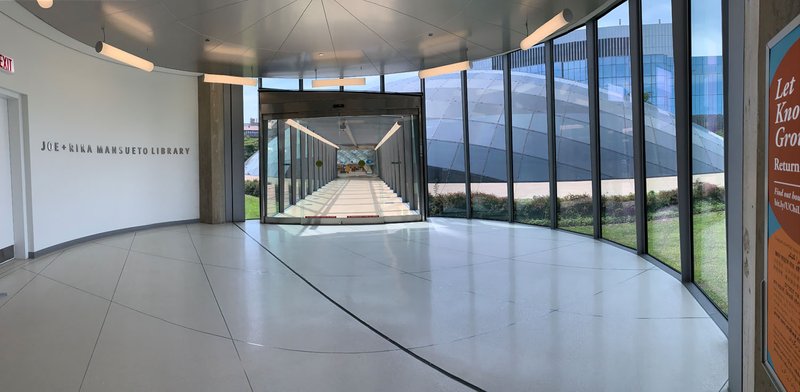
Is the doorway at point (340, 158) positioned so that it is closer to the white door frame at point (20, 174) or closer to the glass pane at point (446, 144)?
the glass pane at point (446, 144)

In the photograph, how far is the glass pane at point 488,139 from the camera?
10328 millimetres

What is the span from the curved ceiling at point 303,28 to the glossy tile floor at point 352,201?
147 inches

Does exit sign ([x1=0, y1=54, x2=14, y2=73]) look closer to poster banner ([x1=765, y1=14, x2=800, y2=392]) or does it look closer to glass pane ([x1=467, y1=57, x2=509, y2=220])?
poster banner ([x1=765, y1=14, x2=800, y2=392])

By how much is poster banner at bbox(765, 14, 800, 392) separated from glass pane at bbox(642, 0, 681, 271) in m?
4.10

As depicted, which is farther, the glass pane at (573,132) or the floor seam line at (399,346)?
the glass pane at (573,132)

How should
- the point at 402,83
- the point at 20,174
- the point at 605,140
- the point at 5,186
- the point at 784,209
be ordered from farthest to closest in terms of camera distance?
the point at 402,83
the point at 605,140
the point at 20,174
the point at 5,186
the point at 784,209

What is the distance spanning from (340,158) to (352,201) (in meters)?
1.31

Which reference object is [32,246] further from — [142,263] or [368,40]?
[368,40]

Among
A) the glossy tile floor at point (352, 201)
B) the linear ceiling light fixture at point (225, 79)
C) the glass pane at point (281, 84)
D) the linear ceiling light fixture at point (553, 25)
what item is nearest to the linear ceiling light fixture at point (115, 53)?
the linear ceiling light fixture at point (225, 79)

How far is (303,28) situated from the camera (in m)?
6.98

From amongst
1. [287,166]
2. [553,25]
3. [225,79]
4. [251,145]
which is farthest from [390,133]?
[553,25]

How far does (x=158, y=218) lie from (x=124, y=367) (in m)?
8.66

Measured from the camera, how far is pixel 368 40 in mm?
7652

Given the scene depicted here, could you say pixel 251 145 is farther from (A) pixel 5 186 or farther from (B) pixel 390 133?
(A) pixel 5 186
